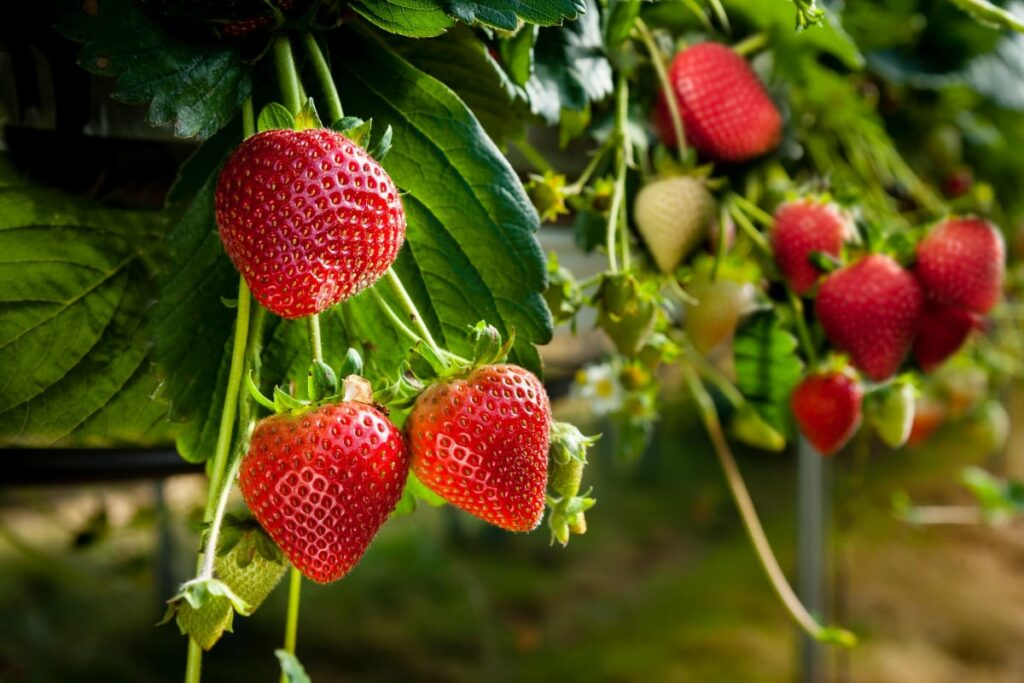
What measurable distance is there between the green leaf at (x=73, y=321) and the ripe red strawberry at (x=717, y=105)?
26 centimetres

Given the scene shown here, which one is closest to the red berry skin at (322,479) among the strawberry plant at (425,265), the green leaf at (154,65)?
the strawberry plant at (425,265)

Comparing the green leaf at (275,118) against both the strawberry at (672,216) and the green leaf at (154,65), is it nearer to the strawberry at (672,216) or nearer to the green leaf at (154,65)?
the green leaf at (154,65)

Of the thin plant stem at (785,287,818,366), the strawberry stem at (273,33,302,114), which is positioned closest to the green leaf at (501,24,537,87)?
the strawberry stem at (273,33,302,114)

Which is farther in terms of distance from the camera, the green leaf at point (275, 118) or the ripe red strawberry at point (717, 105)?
the ripe red strawberry at point (717, 105)

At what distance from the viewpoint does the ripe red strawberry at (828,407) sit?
49 cm

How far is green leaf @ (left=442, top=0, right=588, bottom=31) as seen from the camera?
30 centimetres

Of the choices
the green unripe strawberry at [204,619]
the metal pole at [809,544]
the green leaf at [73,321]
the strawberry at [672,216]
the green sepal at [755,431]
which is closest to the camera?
the green unripe strawberry at [204,619]

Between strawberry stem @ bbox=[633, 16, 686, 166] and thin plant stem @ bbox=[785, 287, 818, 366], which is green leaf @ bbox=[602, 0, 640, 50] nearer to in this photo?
strawberry stem @ bbox=[633, 16, 686, 166]

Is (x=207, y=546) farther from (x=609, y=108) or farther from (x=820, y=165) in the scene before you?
(x=820, y=165)

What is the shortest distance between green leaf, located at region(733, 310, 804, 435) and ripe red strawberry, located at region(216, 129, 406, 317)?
0.30m

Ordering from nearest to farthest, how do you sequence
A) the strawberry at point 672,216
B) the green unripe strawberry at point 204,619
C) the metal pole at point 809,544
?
1. the green unripe strawberry at point 204,619
2. the strawberry at point 672,216
3. the metal pole at point 809,544


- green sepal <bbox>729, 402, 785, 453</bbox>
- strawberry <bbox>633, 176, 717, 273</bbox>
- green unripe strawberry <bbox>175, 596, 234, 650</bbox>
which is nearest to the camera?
green unripe strawberry <bbox>175, 596, 234, 650</bbox>

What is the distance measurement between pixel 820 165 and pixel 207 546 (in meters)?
0.57

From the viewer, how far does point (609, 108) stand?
48 centimetres
